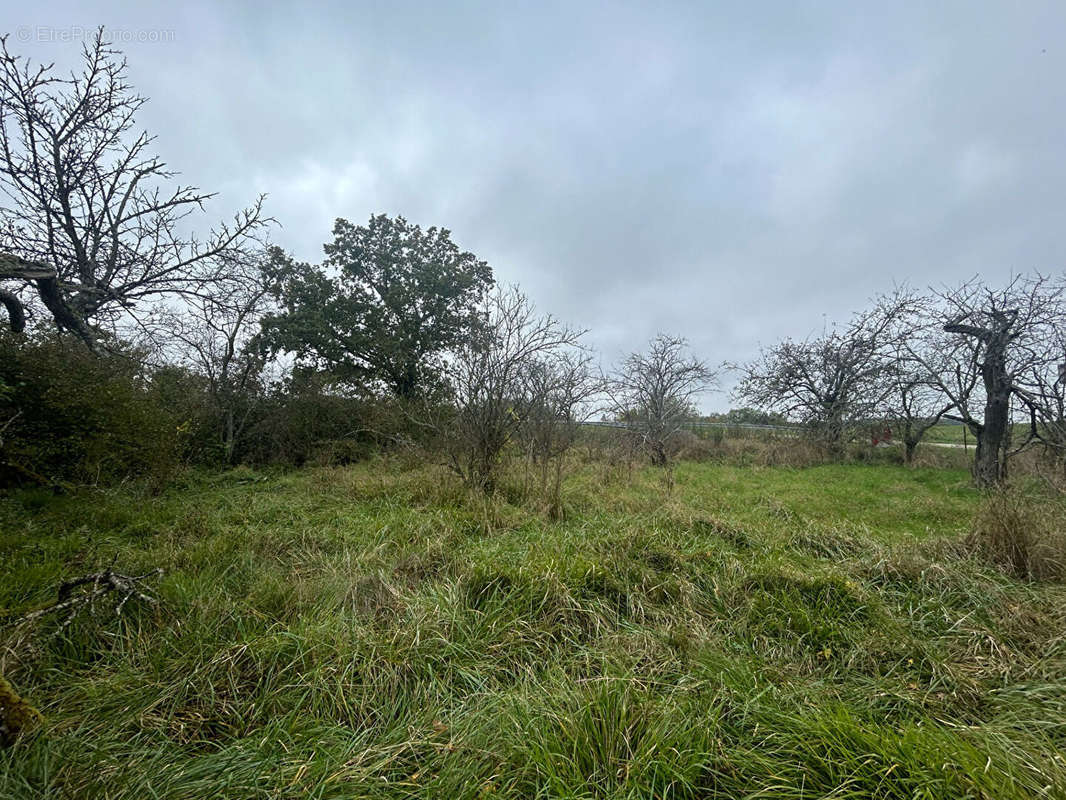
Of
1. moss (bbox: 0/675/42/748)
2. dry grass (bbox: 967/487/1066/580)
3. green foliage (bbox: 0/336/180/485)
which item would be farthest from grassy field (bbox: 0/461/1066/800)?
green foliage (bbox: 0/336/180/485)

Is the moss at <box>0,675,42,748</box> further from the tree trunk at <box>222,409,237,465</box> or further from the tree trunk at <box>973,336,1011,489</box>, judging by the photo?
the tree trunk at <box>973,336,1011,489</box>

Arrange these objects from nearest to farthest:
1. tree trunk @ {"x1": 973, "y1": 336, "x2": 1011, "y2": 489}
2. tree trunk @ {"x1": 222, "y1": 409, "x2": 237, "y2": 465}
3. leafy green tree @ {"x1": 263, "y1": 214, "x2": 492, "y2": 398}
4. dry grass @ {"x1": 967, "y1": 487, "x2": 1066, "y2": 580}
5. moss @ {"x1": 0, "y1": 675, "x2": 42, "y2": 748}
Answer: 1. moss @ {"x1": 0, "y1": 675, "x2": 42, "y2": 748}
2. dry grass @ {"x1": 967, "y1": 487, "x2": 1066, "y2": 580}
3. tree trunk @ {"x1": 973, "y1": 336, "x2": 1011, "y2": 489}
4. tree trunk @ {"x1": 222, "y1": 409, "x2": 237, "y2": 465}
5. leafy green tree @ {"x1": 263, "y1": 214, "x2": 492, "y2": 398}

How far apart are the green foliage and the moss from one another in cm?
406

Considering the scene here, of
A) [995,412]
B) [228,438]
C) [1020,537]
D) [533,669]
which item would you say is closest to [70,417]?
[228,438]

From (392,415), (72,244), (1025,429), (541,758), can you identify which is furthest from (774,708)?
(1025,429)

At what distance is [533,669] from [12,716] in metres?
2.14

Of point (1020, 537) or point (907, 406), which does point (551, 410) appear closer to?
point (1020, 537)

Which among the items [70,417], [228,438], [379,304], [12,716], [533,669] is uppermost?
[379,304]

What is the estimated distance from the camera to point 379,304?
1530 cm

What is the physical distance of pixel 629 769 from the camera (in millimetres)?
1375

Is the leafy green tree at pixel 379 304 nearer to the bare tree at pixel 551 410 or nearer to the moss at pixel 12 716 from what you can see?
the bare tree at pixel 551 410

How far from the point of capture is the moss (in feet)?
4.45

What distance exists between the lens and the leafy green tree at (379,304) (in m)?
13.8

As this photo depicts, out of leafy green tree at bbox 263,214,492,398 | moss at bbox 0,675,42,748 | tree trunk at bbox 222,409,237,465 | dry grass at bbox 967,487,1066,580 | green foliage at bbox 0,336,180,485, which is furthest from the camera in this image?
leafy green tree at bbox 263,214,492,398
